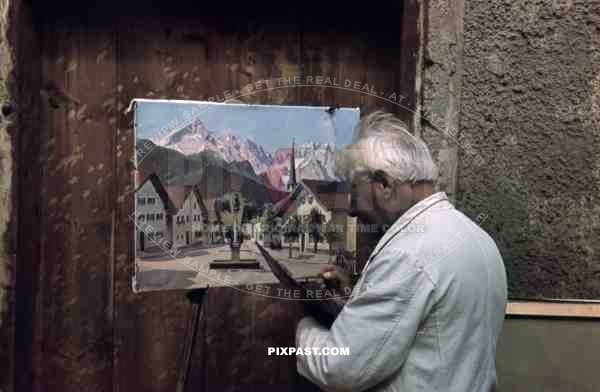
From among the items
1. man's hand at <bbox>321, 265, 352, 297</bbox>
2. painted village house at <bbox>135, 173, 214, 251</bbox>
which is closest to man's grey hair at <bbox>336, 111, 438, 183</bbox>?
man's hand at <bbox>321, 265, 352, 297</bbox>

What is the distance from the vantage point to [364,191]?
1447 mm

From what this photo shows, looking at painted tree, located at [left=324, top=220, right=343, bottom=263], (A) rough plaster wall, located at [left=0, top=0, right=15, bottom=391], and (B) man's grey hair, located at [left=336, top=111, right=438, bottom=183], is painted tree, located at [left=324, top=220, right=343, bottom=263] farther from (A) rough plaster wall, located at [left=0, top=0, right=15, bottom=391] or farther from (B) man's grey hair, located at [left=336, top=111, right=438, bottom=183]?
(A) rough plaster wall, located at [left=0, top=0, right=15, bottom=391]

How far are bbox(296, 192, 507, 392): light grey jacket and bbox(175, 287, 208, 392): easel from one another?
23.2 inches

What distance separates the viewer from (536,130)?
1.78 meters

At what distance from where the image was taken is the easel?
1.79m

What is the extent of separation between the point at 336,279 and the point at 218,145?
536 mm

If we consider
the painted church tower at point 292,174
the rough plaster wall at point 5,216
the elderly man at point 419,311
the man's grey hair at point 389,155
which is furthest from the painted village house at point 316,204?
the rough plaster wall at point 5,216

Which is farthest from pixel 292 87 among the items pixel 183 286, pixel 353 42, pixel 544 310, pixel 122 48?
pixel 544 310

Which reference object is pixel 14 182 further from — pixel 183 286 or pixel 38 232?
pixel 183 286

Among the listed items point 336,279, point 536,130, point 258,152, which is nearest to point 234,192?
point 258,152

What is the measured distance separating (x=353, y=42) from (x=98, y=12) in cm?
79

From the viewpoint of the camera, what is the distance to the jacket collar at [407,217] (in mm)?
1354

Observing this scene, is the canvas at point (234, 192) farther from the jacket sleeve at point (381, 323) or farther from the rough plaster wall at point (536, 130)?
the jacket sleeve at point (381, 323)

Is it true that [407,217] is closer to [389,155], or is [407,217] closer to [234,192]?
[389,155]
